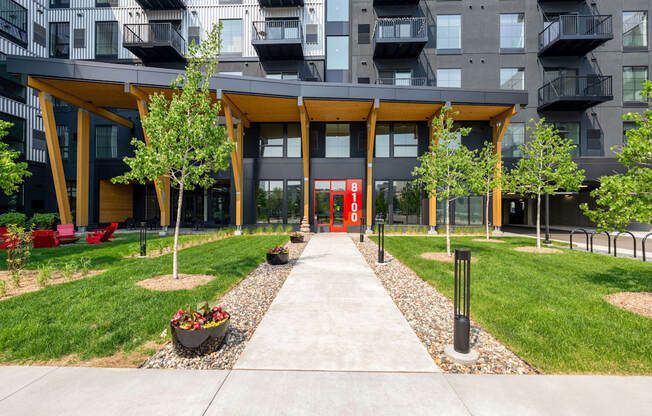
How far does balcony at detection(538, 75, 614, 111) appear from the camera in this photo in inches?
732

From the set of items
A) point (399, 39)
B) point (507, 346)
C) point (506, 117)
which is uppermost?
point (399, 39)

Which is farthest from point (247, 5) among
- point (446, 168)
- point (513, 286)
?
point (513, 286)

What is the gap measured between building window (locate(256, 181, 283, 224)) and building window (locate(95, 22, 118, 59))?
55.7ft

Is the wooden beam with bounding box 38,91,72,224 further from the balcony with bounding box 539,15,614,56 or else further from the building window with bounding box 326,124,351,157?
the balcony with bounding box 539,15,614,56

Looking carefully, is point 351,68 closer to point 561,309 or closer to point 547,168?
point 547,168

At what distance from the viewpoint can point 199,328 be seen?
3318 millimetres

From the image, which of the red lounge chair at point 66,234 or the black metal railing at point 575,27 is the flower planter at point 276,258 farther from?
the black metal railing at point 575,27

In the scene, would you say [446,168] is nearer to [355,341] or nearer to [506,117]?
[355,341]

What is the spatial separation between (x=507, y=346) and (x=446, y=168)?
Result: 22.9 feet

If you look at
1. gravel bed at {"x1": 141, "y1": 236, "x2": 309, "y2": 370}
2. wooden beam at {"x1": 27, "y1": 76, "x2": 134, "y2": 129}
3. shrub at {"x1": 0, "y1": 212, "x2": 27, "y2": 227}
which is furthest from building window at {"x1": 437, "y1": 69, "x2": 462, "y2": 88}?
shrub at {"x1": 0, "y1": 212, "x2": 27, "y2": 227}

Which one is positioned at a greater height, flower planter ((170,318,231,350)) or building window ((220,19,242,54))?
building window ((220,19,242,54))

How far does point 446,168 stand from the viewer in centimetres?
952

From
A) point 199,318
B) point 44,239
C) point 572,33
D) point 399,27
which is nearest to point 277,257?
point 199,318

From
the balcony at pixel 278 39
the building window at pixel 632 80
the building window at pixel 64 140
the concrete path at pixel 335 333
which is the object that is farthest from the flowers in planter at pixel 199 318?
the building window at pixel 632 80
